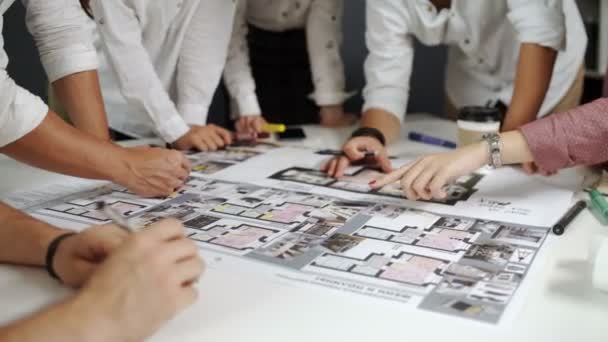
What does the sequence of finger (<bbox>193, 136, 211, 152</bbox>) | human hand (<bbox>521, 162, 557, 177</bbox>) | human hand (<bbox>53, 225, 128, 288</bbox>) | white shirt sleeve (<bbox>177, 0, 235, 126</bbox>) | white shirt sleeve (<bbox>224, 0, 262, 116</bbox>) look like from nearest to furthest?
human hand (<bbox>53, 225, 128, 288</bbox>), human hand (<bbox>521, 162, 557, 177</bbox>), finger (<bbox>193, 136, 211, 152</bbox>), white shirt sleeve (<bbox>177, 0, 235, 126</bbox>), white shirt sleeve (<bbox>224, 0, 262, 116</bbox>)

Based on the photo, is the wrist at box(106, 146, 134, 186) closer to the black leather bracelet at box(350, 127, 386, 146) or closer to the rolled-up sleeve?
the black leather bracelet at box(350, 127, 386, 146)

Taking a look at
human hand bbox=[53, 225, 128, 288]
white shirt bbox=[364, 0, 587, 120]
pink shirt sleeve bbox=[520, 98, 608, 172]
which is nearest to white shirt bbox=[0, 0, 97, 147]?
human hand bbox=[53, 225, 128, 288]

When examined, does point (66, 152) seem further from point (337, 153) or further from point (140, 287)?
point (337, 153)

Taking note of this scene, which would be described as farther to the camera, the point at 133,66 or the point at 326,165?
the point at 133,66

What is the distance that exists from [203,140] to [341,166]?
1.07ft

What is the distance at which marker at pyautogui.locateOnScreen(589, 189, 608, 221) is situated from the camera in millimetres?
786

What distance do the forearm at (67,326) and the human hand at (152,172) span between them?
0.40 m

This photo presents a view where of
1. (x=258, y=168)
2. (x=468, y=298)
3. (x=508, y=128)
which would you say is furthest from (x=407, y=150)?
(x=468, y=298)

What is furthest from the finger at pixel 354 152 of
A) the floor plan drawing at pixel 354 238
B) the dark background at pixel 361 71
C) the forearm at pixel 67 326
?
the dark background at pixel 361 71

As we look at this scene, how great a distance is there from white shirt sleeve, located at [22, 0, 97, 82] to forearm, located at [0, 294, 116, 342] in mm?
621

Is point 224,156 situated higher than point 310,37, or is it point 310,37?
point 310,37

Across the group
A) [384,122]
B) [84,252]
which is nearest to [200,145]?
[384,122]

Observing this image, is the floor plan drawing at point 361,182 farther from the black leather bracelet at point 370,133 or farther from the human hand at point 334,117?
the human hand at point 334,117

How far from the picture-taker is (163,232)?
1.79ft
